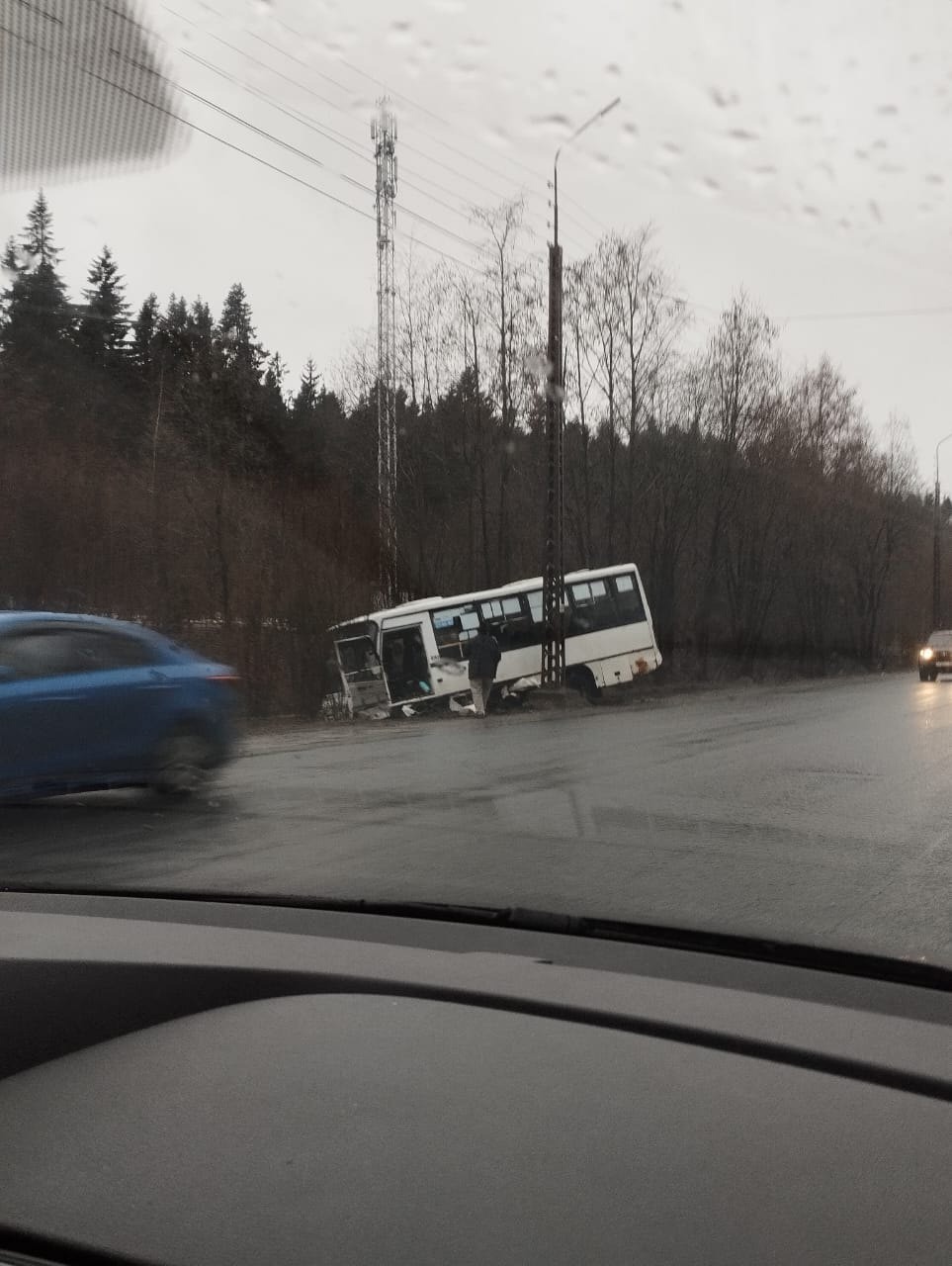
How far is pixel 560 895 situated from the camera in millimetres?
5109

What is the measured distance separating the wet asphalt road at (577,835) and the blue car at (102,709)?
0.92 feet

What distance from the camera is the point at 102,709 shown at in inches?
366

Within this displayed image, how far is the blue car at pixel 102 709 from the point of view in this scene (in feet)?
28.1

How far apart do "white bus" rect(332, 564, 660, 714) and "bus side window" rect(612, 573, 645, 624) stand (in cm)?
5

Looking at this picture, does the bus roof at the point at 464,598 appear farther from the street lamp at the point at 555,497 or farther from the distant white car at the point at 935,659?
the distant white car at the point at 935,659

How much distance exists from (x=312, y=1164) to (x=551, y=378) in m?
22.8

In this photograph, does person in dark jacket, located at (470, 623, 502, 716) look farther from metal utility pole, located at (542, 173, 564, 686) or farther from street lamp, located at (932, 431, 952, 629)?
street lamp, located at (932, 431, 952, 629)

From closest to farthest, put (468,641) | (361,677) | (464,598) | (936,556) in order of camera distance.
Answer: (361,677), (468,641), (464,598), (936,556)

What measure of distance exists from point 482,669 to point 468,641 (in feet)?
10.6

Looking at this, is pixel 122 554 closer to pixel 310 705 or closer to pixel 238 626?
pixel 238 626

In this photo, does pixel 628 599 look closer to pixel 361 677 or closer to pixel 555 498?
pixel 555 498

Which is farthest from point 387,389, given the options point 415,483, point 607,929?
point 607,929

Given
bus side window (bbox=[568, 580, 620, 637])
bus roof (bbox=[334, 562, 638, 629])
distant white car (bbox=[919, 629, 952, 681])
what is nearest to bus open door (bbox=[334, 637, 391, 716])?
bus roof (bbox=[334, 562, 638, 629])

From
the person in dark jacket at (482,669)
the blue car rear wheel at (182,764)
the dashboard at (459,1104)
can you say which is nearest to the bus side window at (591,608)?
the person in dark jacket at (482,669)
